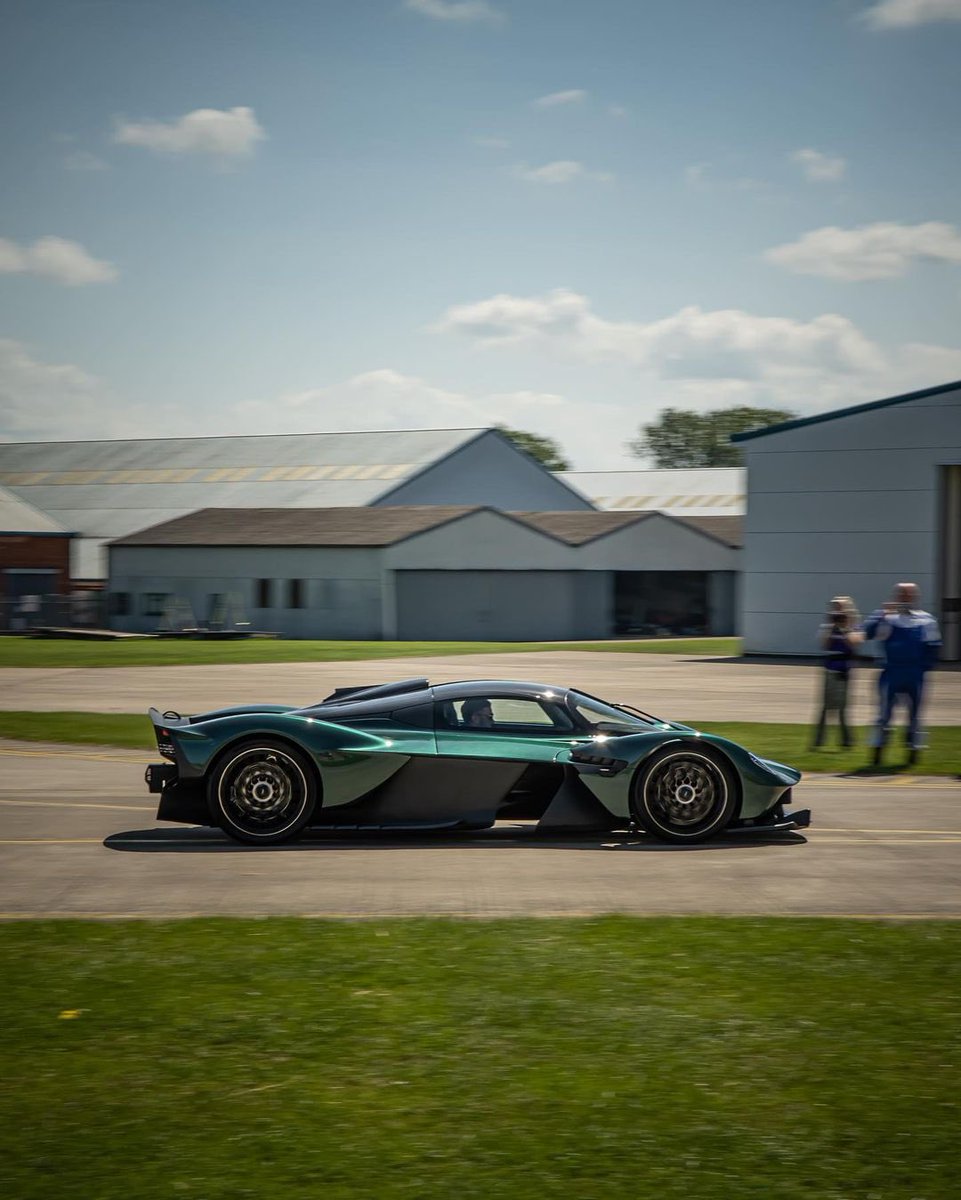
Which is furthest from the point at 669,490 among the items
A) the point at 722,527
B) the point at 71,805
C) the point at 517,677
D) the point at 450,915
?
the point at 450,915

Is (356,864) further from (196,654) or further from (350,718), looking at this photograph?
(196,654)

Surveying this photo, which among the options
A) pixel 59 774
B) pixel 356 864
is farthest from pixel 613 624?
pixel 356 864

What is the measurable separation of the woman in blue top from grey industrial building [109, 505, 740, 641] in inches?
1343

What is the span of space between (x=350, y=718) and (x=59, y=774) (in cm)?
506

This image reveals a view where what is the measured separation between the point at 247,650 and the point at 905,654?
2842 cm

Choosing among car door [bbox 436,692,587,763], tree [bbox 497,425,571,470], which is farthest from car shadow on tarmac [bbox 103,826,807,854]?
tree [bbox 497,425,571,470]

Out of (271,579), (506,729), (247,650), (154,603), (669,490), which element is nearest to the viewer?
(506,729)

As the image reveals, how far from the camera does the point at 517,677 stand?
102 ft

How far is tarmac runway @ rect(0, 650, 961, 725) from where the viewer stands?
22844 mm

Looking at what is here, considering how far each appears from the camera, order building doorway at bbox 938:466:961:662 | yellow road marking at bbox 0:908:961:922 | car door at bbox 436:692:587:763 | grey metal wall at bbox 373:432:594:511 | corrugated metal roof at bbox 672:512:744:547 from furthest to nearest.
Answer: grey metal wall at bbox 373:432:594:511 → corrugated metal roof at bbox 672:512:744:547 → building doorway at bbox 938:466:961:662 → car door at bbox 436:692:587:763 → yellow road marking at bbox 0:908:961:922

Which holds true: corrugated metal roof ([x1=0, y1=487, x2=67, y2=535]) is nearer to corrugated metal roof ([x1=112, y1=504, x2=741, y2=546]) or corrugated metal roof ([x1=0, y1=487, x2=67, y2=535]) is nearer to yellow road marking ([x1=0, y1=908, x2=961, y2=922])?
corrugated metal roof ([x1=112, y1=504, x2=741, y2=546])

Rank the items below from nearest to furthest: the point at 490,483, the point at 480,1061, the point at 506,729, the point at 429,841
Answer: the point at 480,1061
the point at 506,729
the point at 429,841
the point at 490,483

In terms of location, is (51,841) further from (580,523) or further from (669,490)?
(669,490)

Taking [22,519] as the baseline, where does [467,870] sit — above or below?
below
